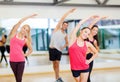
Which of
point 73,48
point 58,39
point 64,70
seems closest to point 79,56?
point 73,48

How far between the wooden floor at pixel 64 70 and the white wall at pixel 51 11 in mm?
1508

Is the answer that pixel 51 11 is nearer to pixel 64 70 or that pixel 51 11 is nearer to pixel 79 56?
pixel 64 70

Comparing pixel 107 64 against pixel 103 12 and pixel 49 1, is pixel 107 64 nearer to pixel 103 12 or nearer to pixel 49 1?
pixel 103 12

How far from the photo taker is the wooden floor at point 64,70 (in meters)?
7.84

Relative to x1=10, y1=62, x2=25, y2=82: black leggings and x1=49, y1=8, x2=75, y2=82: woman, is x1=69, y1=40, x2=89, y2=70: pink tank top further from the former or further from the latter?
x1=49, y1=8, x2=75, y2=82: woman

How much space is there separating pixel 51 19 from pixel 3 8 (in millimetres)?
1709

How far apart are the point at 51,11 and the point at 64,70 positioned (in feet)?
7.14

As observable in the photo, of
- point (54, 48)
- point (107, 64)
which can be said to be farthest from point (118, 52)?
point (54, 48)

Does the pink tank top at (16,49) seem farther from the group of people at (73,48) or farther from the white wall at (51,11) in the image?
the white wall at (51,11)

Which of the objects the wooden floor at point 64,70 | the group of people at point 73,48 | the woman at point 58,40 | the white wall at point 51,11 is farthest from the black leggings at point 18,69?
the white wall at point 51,11

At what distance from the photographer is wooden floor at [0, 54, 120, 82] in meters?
7.84

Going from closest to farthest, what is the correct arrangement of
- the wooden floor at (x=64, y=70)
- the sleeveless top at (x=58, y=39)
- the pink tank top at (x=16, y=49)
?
the pink tank top at (x=16, y=49)
the sleeveless top at (x=58, y=39)
the wooden floor at (x=64, y=70)

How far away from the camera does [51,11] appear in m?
9.23

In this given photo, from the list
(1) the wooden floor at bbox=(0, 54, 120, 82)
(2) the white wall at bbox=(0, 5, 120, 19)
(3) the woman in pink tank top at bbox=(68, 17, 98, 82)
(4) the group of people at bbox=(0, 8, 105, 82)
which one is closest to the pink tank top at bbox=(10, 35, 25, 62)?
(4) the group of people at bbox=(0, 8, 105, 82)
